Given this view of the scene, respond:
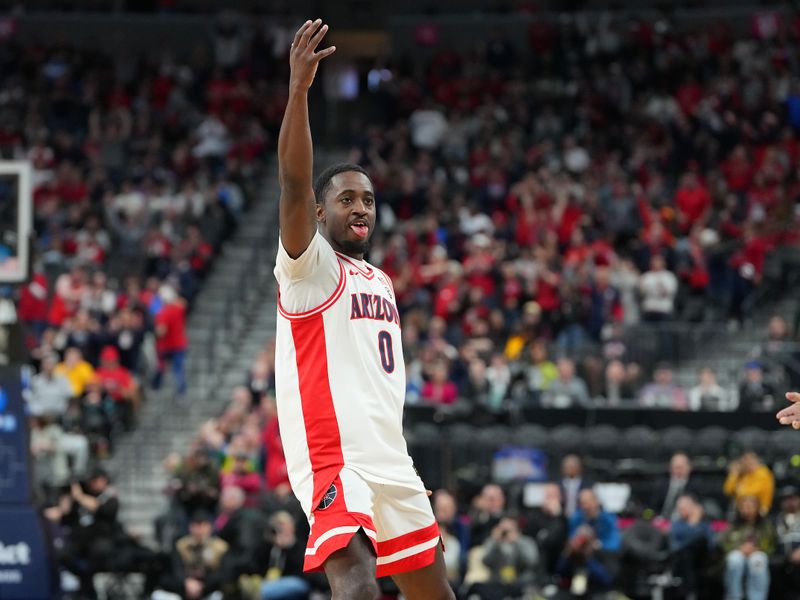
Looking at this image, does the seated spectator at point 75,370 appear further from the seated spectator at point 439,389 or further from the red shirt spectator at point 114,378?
the seated spectator at point 439,389

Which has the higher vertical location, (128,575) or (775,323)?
(775,323)

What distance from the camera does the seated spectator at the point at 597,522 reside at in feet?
48.5

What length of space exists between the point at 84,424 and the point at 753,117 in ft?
45.2

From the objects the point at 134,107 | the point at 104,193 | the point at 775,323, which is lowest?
the point at 775,323

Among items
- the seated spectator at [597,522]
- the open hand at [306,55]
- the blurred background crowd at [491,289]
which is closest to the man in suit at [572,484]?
the blurred background crowd at [491,289]

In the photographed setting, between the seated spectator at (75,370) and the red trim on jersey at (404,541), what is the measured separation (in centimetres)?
1346

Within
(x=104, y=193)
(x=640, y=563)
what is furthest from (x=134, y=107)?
(x=640, y=563)

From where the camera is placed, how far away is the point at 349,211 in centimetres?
639

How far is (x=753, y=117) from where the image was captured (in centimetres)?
2597

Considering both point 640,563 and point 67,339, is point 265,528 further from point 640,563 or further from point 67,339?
point 67,339

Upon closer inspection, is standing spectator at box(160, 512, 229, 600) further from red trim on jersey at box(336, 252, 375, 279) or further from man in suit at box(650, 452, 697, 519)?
red trim on jersey at box(336, 252, 375, 279)

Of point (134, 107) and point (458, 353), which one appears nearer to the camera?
point (458, 353)

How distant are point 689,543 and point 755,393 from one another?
4.14 m

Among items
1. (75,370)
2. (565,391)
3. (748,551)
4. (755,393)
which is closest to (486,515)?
(748,551)
